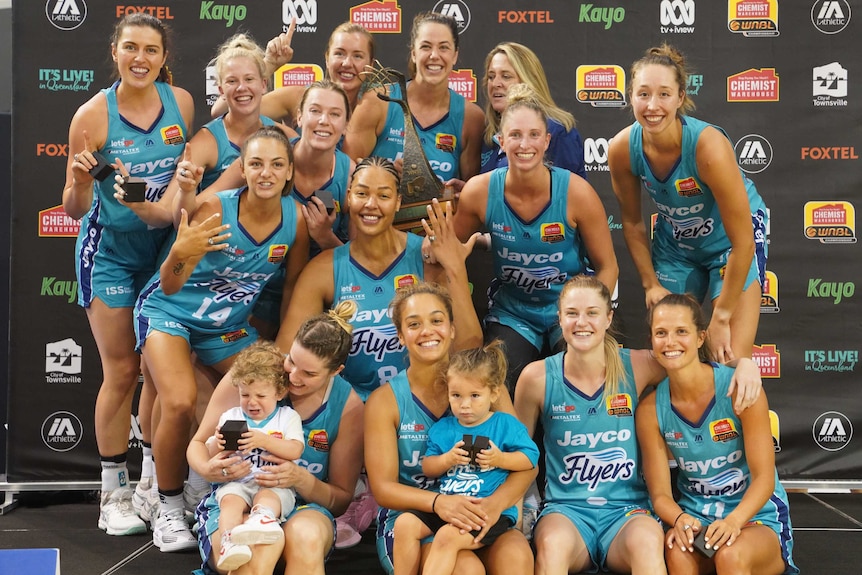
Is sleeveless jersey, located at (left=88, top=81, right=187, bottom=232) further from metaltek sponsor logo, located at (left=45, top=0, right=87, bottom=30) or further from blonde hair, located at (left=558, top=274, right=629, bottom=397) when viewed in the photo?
blonde hair, located at (left=558, top=274, right=629, bottom=397)

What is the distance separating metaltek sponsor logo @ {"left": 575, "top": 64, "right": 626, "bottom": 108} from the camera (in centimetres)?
460

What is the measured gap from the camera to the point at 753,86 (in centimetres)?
460

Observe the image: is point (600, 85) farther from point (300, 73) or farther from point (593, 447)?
point (593, 447)

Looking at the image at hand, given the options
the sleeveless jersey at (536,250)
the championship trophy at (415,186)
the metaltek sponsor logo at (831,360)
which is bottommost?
the metaltek sponsor logo at (831,360)

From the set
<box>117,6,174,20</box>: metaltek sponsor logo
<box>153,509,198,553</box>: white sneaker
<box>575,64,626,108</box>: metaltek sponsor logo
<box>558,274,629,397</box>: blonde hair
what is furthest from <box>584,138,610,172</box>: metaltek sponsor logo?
<box>153,509,198,553</box>: white sneaker

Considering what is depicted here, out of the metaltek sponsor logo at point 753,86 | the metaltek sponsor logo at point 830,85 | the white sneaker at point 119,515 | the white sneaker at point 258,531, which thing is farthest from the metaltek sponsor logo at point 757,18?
the white sneaker at point 119,515

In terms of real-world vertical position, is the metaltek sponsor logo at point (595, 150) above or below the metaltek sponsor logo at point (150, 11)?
below

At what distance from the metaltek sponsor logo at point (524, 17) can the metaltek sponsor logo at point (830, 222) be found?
157 centimetres

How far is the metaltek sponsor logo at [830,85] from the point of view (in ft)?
15.0

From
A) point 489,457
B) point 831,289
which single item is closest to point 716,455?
point 489,457

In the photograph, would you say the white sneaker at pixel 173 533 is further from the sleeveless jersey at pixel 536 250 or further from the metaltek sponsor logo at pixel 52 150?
the metaltek sponsor logo at pixel 52 150

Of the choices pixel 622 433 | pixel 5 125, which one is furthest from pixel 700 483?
pixel 5 125

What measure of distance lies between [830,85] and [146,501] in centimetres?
372

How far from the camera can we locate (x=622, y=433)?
3.18 metres
